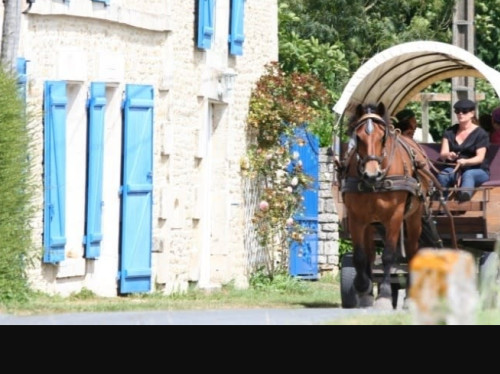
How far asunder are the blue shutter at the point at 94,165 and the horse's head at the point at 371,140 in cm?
387

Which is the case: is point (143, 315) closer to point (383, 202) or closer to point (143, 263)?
point (383, 202)

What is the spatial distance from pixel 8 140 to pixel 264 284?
798cm

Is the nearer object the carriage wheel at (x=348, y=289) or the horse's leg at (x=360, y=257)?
the horse's leg at (x=360, y=257)

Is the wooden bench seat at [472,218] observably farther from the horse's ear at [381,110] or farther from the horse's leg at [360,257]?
the horse's ear at [381,110]

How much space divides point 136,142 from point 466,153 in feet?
13.8

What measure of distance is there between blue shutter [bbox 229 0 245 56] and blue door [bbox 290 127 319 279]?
186cm

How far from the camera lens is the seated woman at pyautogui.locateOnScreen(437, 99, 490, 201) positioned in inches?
623

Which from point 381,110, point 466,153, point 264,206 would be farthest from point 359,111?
point 264,206

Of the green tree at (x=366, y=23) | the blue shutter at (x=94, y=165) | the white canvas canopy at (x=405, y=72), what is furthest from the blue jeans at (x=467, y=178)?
the green tree at (x=366, y=23)

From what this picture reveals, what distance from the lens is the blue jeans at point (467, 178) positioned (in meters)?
15.8

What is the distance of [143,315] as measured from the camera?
12688 millimetres

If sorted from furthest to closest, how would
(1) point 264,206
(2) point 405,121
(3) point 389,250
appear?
1. (1) point 264,206
2. (2) point 405,121
3. (3) point 389,250

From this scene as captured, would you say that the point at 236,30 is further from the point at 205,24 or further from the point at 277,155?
the point at 277,155

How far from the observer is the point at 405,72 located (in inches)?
690
